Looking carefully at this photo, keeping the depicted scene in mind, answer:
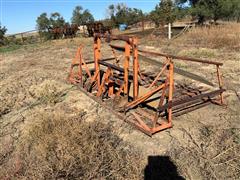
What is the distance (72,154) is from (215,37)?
1169cm

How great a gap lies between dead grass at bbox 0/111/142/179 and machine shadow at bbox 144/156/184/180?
0.14m

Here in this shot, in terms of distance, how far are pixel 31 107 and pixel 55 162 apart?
2722 millimetres

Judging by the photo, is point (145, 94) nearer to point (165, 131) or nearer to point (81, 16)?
point (165, 131)

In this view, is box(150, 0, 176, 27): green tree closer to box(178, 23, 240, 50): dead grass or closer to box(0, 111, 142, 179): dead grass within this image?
box(178, 23, 240, 50): dead grass

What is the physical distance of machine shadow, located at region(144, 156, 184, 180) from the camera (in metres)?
3.45

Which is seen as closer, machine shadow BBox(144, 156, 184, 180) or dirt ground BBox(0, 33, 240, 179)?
machine shadow BBox(144, 156, 184, 180)

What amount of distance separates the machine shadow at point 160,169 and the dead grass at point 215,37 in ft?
31.7

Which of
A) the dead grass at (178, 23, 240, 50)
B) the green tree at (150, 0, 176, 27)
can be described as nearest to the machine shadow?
the dead grass at (178, 23, 240, 50)

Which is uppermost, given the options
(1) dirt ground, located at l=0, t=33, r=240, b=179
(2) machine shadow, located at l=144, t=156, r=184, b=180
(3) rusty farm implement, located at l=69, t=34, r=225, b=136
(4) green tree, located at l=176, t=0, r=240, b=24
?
(4) green tree, located at l=176, t=0, r=240, b=24

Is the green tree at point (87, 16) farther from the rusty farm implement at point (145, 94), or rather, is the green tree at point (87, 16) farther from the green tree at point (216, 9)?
the rusty farm implement at point (145, 94)

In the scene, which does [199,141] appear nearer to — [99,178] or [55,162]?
[99,178]

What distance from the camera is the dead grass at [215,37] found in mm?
12422

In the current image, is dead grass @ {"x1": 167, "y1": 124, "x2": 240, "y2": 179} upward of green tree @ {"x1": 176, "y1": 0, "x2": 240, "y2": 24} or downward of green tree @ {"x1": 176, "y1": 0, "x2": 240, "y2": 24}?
downward

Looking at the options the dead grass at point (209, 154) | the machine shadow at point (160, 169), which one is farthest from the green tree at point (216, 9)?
the machine shadow at point (160, 169)
